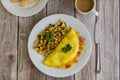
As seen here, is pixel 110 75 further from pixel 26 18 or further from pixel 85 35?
pixel 26 18

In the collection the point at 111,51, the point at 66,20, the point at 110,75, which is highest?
the point at 66,20

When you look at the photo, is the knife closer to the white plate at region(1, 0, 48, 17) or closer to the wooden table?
the wooden table

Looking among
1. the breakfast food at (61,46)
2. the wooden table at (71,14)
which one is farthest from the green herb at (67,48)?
the wooden table at (71,14)

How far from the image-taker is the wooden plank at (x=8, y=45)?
161 cm

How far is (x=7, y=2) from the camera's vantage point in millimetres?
1612

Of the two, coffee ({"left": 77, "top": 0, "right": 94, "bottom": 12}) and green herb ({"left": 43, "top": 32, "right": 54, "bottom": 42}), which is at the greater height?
coffee ({"left": 77, "top": 0, "right": 94, "bottom": 12})

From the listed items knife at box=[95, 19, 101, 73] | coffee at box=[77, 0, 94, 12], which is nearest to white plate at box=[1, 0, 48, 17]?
coffee at box=[77, 0, 94, 12]

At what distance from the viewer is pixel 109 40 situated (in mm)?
1639

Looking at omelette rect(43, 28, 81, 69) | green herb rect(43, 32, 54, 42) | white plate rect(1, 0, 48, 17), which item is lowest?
omelette rect(43, 28, 81, 69)

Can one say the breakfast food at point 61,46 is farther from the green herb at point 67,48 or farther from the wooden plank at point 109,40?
the wooden plank at point 109,40

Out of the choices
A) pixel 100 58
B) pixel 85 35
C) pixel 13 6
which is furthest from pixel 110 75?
pixel 13 6

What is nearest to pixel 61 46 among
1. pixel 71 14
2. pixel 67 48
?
pixel 67 48

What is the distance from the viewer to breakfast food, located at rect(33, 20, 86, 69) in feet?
5.11

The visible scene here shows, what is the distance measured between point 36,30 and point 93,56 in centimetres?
28
